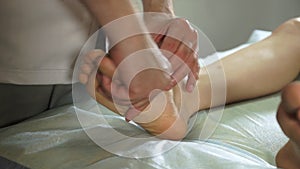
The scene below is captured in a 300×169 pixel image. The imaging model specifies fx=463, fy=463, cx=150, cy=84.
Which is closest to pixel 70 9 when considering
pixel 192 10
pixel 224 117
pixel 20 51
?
pixel 20 51

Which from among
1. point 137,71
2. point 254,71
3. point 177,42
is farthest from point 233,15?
point 137,71

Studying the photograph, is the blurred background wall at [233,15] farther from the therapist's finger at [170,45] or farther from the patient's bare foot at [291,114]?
the patient's bare foot at [291,114]

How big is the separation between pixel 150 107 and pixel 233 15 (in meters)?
1.07

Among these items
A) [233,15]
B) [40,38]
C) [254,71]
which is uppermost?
[40,38]

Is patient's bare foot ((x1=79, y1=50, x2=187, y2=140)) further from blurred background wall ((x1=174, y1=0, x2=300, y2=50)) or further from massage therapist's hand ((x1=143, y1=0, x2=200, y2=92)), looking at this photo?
blurred background wall ((x1=174, y1=0, x2=300, y2=50))

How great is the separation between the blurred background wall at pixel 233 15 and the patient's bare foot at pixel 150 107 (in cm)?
86

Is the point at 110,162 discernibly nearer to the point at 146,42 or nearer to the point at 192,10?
the point at 146,42

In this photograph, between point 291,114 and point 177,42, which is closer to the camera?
point 291,114

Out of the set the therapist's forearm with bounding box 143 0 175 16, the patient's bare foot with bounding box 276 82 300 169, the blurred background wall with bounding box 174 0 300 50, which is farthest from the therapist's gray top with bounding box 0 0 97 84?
the blurred background wall with bounding box 174 0 300 50

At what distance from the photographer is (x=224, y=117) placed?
2.70ft

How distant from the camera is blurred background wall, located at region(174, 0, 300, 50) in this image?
5.18 ft

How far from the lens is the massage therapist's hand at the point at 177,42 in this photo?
0.67 m

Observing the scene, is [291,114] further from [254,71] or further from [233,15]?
[233,15]

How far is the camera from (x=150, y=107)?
667 millimetres
